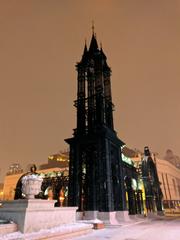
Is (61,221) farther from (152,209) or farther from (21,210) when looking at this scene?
(152,209)

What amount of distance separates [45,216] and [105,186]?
12.3m

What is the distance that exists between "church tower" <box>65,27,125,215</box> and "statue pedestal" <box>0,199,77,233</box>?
11.0 m

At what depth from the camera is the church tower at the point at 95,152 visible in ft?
76.4

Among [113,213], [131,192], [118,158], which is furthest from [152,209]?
[113,213]

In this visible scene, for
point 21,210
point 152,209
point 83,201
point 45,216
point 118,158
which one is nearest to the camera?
point 21,210

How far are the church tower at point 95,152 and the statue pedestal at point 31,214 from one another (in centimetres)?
1103

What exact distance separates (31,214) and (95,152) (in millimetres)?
15515

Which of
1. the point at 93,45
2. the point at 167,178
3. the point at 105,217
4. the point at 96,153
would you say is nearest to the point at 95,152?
the point at 96,153

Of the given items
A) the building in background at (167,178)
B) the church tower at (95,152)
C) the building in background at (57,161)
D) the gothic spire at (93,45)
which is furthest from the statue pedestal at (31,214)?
the building in background at (57,161)

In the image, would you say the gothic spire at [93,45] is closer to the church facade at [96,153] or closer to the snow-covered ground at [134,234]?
the church facade at [96,153]

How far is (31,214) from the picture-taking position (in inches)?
419

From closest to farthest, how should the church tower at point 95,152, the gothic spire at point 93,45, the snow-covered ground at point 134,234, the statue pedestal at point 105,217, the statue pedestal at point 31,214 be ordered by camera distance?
the statue pedestal at point 31,214 < the snow-covered ground at point 134,234 < the statue pedestal at point 105,217 < the church tower at point 95,152 < the gothic spire at point 93,45

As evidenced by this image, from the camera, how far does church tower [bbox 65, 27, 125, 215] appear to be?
2330cm

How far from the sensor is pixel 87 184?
2508 centimetres
